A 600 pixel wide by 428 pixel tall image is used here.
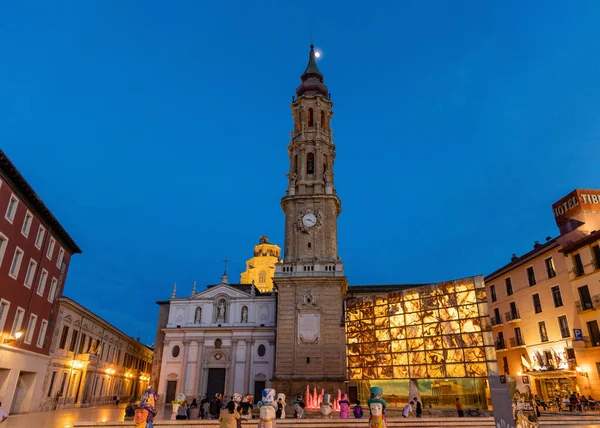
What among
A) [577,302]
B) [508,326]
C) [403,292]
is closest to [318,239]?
[403,292]

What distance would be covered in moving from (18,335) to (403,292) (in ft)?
79.0

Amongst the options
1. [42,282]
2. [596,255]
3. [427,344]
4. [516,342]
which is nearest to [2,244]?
[42,282]

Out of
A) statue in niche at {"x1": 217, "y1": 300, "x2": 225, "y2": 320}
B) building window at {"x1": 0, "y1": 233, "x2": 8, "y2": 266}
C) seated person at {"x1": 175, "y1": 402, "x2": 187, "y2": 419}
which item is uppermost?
statue in niche at {"x1": 217, "y1": 300, "x2": 225, "y2": 320}

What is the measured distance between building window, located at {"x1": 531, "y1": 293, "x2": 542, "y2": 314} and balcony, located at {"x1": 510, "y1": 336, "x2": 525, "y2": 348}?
3.04 metres

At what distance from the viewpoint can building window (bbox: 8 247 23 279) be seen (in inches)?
915

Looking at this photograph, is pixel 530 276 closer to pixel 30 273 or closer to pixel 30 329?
pixel 30 273

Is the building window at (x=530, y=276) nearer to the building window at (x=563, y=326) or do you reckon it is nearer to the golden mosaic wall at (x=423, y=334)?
the building window at (x=563, y=326)

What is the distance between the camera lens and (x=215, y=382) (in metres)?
41.8

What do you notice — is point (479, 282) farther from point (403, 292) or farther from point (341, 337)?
point (341, 337)

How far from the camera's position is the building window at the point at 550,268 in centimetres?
3129

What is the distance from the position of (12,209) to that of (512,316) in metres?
37.7

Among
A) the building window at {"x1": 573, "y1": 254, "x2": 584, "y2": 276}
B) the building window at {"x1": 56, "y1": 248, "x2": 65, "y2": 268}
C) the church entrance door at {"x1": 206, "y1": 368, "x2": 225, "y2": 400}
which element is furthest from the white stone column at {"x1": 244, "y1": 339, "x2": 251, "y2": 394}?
the building window at {"x1": 573, "y1": 254, "x2": 584, "y2": 276}

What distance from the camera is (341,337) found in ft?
119

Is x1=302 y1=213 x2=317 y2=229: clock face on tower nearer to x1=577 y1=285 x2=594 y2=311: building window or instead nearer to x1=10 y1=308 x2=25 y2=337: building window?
x1=577 y1=285 x2=594 y2=311: building window
